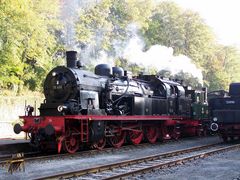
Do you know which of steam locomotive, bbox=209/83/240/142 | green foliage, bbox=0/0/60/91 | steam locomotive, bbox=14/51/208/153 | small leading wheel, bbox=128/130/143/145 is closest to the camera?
steam locomotive, bbox=14/51/208/153

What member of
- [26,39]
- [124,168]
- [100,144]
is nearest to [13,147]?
[100,144]

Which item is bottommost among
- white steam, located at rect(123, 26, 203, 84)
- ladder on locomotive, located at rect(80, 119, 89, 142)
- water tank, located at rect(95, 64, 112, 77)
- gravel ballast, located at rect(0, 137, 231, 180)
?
gravel ballast, located at rect(0, 137, 231, 180)

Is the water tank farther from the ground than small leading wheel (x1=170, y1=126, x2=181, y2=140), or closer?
farther from the ground

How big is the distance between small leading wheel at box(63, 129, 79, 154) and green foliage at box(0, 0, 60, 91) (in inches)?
413

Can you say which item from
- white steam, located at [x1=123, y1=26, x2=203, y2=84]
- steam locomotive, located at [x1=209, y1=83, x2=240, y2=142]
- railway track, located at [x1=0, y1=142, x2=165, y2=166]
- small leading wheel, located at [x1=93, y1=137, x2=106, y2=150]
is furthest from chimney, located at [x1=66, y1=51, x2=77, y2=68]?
white steam, located at [x1=123, y1=26, x2=203, y2=84]

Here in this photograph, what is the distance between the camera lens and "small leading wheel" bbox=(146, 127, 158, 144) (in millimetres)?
19044

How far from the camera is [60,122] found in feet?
44.3

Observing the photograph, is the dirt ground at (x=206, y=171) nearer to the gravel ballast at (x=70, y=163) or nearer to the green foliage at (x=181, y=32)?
the gravel ballast at (x=70, y=163)

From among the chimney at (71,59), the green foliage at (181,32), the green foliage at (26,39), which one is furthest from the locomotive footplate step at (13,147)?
the green foliage at (181,32)

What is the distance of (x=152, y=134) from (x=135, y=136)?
153 cm

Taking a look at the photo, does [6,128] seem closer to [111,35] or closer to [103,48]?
[103,48]

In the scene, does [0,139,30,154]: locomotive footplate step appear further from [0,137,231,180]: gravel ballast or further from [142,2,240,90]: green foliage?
[142,2,240,90]: green foliage

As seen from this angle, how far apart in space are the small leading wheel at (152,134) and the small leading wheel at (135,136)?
706 millimetres

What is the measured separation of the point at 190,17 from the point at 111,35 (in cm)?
1607
